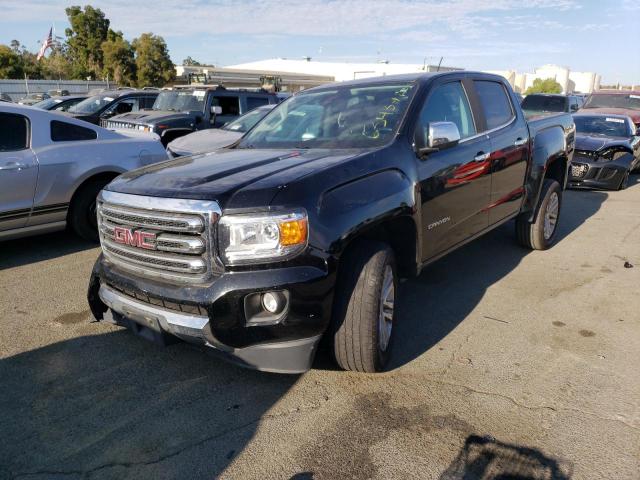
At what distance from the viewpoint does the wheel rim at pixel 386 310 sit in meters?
3.21

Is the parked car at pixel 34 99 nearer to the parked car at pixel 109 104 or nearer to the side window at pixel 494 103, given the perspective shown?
the parked car at pixel 109 104

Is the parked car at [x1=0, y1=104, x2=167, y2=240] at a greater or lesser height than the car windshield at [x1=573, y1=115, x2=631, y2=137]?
lesser

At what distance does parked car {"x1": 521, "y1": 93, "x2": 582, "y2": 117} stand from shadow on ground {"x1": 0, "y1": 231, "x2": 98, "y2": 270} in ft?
45.3

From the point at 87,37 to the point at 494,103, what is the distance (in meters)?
48.1

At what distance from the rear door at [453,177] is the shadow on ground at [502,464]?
149 centimetres

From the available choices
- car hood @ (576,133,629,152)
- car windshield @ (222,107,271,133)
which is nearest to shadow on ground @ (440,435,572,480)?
car windshield @ (222,107,271,133)

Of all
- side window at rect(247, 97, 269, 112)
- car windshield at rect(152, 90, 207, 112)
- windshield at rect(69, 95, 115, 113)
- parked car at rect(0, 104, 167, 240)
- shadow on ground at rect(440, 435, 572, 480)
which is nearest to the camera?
shadow on ground at rect(440, 435, 572, 480)

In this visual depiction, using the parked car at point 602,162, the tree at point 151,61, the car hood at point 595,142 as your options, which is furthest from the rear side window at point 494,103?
the tree at point 151,61

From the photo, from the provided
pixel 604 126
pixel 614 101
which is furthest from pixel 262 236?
pixel 614 101

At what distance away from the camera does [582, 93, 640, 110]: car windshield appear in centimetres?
1507

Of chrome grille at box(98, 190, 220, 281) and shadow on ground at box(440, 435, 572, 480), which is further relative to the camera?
chrome grille at box(98, 190, 220, 281)

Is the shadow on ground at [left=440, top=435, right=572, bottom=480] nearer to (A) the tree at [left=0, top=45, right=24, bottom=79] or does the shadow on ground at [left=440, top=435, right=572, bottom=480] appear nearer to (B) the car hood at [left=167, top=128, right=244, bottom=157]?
(B) the car hood at [left=167, top=128, right=244, bottom=157]

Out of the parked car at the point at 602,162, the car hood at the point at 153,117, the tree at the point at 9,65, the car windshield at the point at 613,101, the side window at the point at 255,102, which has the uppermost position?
the tree at the point at 9,65

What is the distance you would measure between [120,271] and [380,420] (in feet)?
5.85
